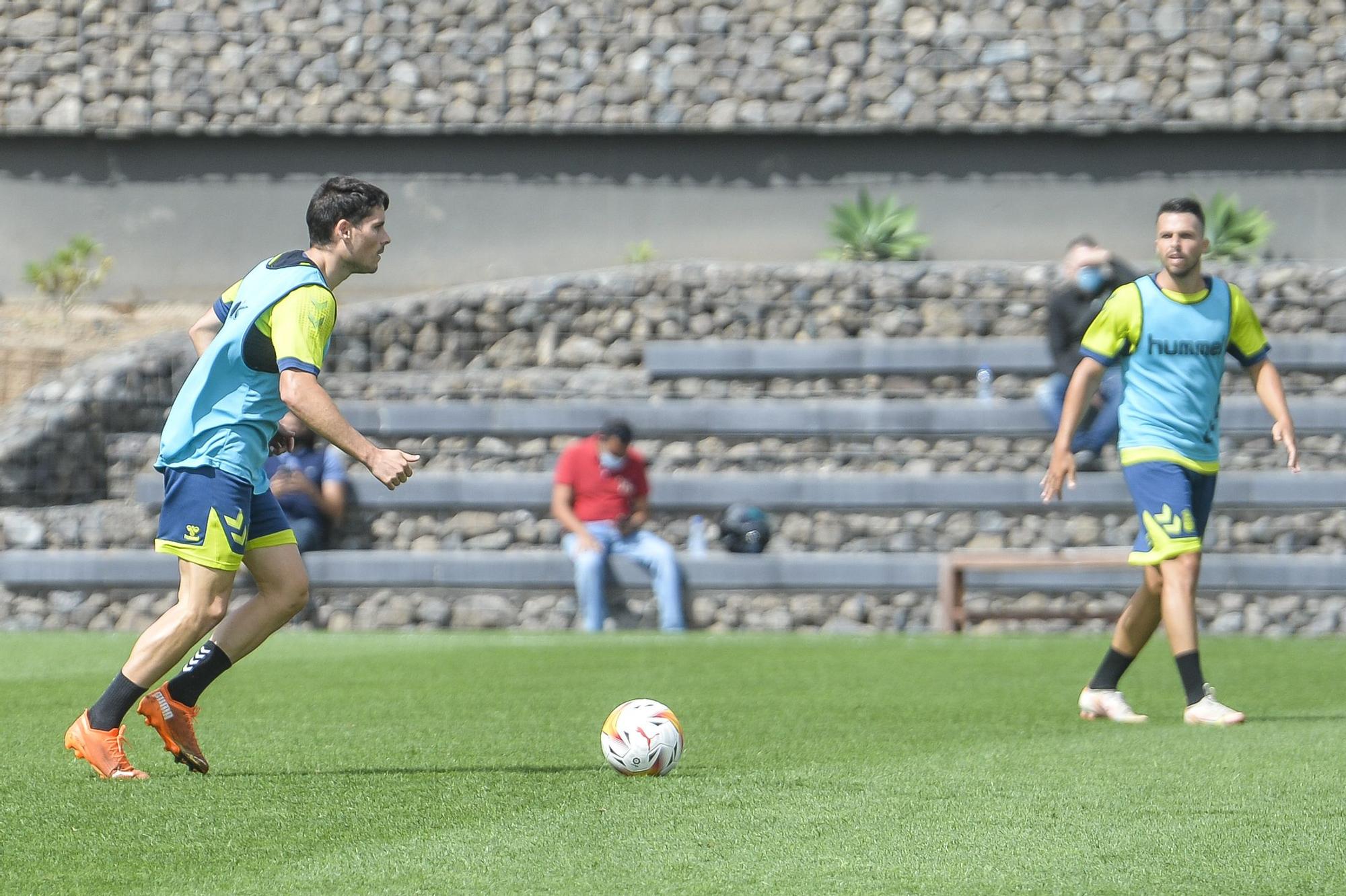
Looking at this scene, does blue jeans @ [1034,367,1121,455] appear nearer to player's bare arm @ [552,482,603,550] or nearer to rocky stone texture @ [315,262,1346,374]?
rocky stone texture @ [315,262,1346,374]

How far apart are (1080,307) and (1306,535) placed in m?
2.67

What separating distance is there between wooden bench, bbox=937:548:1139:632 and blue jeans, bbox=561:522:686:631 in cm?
212

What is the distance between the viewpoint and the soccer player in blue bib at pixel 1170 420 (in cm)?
762

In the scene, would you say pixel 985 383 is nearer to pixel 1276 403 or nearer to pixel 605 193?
pixel 605 193

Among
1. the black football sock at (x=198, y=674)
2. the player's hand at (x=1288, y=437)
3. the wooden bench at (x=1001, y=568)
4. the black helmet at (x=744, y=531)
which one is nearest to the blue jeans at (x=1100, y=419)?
the wooden bench at (x=1001, y=568)

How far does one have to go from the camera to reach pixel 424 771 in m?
6.11

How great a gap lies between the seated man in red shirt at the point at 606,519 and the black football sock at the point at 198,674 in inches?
320

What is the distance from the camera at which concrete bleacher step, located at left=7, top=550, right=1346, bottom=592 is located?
47.1 feet

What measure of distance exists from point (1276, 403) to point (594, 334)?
38.6 ft

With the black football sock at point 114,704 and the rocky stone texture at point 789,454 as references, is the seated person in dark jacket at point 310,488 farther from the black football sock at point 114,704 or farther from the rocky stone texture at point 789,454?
the black football sock at point 114,704

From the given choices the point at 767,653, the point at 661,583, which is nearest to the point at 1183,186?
the point at 661,583

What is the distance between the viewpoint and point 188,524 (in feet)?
18.9

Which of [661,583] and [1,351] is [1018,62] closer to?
[661,583]

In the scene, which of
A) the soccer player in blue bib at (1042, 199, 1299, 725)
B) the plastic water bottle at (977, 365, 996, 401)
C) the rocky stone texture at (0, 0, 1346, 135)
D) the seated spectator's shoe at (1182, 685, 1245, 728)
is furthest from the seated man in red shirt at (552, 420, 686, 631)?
the rocky stone texture at (0, 0, 1346, 135)
